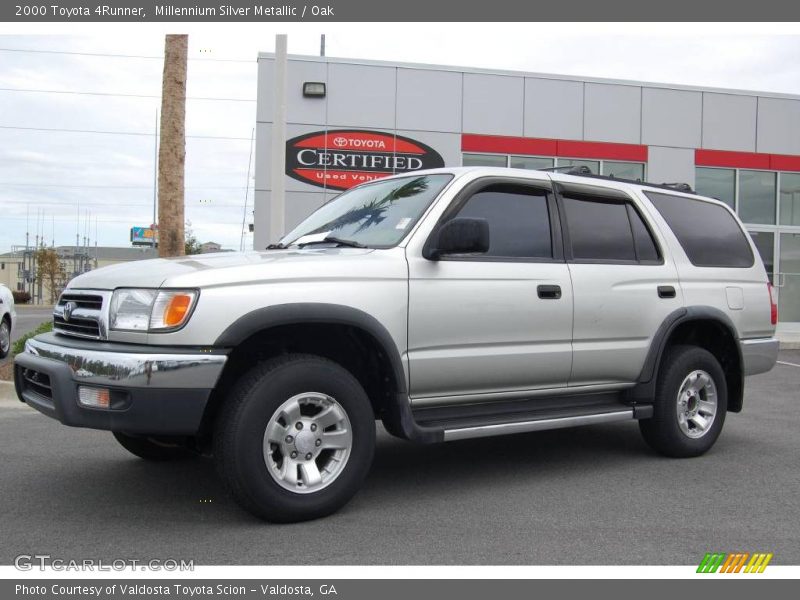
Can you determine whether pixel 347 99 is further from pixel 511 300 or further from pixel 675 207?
pixel 511 300

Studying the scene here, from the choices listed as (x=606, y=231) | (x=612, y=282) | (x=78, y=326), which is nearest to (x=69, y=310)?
(x=78, y=326)

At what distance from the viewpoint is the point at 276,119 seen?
9.99 m

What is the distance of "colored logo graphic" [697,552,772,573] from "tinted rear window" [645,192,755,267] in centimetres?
270

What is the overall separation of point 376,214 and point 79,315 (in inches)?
71.6

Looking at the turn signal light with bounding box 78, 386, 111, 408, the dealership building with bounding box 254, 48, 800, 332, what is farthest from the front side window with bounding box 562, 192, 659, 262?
the dealership building with bounding box 254, 48, 800, 332

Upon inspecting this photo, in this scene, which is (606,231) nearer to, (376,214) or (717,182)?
(376,214)

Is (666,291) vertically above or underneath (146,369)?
above

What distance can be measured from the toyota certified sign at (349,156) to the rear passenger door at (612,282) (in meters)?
10.2

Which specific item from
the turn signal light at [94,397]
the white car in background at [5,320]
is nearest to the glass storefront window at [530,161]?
the white car in background at [5,320]

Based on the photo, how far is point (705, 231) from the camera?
614 cm

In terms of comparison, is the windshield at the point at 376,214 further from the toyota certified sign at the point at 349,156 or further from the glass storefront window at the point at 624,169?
the glass storefront window at the point at 624,169

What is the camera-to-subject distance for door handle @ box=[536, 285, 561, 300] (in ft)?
15.9
